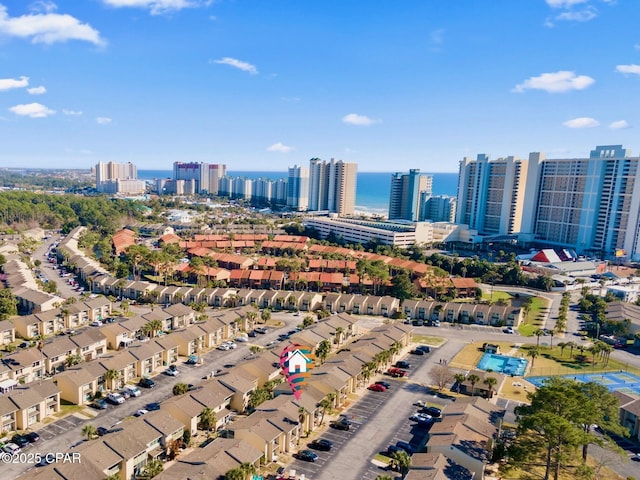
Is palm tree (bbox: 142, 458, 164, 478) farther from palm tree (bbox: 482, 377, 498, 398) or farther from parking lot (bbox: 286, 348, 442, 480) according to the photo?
palm tree (bbox: 482, 377, 498, 398)

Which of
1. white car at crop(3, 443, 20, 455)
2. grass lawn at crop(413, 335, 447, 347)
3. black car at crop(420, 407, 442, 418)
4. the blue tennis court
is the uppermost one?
the blue tennis court

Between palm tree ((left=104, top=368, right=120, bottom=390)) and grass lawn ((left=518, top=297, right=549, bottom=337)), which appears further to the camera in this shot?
grass lawn ((left=518, top=297, right=549, bottom=337))

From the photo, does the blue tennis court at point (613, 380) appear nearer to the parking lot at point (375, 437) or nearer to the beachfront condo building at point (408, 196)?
the parking lot at point (375, 437)

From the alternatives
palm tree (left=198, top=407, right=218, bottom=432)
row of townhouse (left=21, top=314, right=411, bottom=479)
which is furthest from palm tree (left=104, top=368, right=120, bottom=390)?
palm tree (left=198, top=407, right=218, bottom=432)

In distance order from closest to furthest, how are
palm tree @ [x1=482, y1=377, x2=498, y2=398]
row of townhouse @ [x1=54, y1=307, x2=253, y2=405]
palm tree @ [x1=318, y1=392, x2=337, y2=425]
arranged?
palm tree @ [x1=318, y1=392, x2=337, y2=425]
row of townhouse @ [x1=54, y1=307, x2=253, y2=405]
palm tree @ [x1=482, y1=377, x2=498, y2=398]

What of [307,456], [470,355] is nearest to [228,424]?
[307,456]

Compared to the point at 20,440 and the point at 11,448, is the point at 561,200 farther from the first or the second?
the point at 11,448

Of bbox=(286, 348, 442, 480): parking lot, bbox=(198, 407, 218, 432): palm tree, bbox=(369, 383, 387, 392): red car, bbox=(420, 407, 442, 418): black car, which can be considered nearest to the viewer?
bbox=(286, 348, 442, 480): parking lot

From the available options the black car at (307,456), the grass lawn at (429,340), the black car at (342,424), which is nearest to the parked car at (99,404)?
the black car at (307,456)
